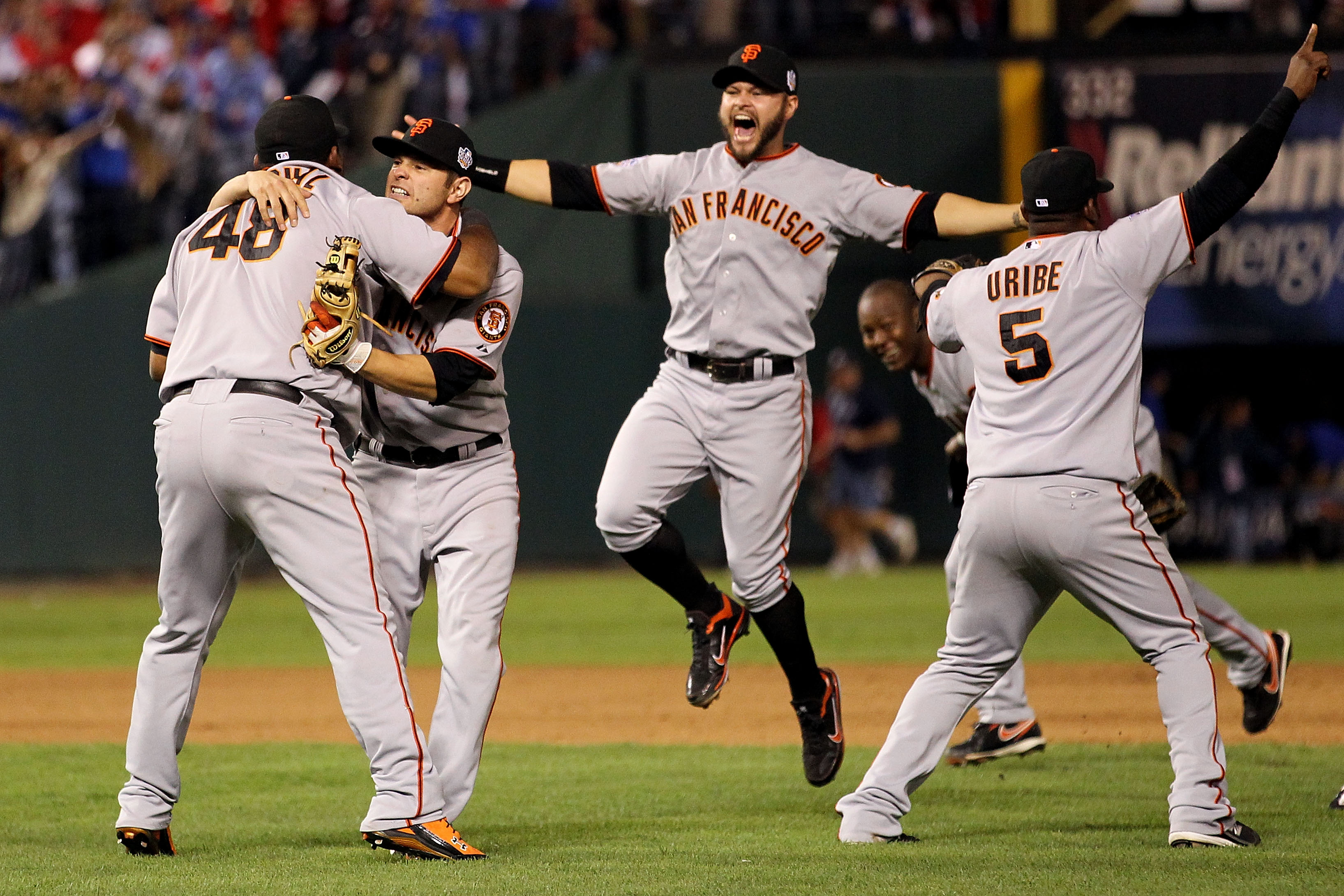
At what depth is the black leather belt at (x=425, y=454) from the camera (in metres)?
4.94

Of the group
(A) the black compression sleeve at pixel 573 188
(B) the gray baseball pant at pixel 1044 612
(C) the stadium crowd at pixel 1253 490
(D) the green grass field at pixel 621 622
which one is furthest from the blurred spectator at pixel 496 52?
(B) the gray baseball pant at pixel 1044 612

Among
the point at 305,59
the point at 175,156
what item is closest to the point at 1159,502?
the point at 175,156

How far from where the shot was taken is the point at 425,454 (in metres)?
4.94

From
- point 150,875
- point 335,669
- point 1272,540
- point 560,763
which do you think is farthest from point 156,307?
point 1272,540

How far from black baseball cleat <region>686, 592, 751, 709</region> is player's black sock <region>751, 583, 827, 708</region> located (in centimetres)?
15

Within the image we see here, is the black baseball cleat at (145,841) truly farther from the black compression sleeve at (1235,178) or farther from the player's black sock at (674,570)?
the black compression sleeve at (1235,178)

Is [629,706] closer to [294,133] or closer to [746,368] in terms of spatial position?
[746,368]

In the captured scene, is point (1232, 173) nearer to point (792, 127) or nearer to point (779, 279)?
point (779, 279)

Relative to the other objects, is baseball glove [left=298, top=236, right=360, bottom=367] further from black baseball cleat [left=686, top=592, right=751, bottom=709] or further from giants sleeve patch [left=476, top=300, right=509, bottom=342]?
black baseball cleat [left=686, top=592, right=751, bottom=709]

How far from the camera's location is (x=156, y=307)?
4676mm

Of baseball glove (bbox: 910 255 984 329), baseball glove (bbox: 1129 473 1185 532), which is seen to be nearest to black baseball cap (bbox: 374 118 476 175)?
baseball glove (bbox: 910 255 984 329)

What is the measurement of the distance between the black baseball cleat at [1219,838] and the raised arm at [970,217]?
189cm

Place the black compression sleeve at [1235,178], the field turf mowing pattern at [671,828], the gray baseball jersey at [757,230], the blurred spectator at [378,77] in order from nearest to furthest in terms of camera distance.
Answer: the field turf mowing pattern at [671,828], the black compression sleeve at [1235,178], the gray baseball jersey at [757,230], the blurred spectator at [378,77]

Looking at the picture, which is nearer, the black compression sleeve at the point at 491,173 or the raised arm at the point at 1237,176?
the raised arm at the point at 1237,176
